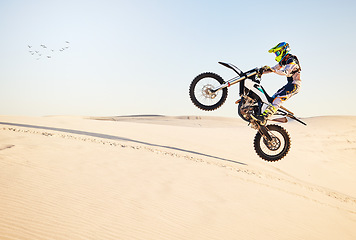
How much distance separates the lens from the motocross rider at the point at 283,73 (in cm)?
721

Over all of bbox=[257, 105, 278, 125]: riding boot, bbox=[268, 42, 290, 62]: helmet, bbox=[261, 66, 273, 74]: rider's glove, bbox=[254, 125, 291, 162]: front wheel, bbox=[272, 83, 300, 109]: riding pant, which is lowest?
bbox=[254, 125, 291, 162]: front wheel

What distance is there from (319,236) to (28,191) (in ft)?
18.3

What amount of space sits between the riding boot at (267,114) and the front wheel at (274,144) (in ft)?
2.23

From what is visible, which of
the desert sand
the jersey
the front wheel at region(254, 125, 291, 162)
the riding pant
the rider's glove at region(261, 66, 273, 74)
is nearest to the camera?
the desert sand

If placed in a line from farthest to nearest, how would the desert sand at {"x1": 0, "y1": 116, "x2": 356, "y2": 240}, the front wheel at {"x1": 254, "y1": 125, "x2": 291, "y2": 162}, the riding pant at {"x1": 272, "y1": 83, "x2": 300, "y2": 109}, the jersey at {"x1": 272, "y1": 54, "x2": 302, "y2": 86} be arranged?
the front wheel at {"x1": 254, "y1": 125, "x2": 291, "y2": 162}, the riding pant at {"x1": 272, "y1": 83, "x2": 300, "y2": 109}, the jersey at {"x1": 272, "y1": 54, "x2": 302, "y2": 86}, the desert sand at {"x1": 0, "y1": 116, "x2": 356, "y2": 240}

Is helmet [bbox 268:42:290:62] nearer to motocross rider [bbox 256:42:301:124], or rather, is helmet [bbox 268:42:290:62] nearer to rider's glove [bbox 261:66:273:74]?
motocross rider [bbox 256:42:301:124]

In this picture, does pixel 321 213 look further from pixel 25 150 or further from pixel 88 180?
pixel 25 150

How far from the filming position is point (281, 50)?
7215mm

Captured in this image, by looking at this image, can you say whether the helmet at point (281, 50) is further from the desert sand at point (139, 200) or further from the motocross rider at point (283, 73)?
the desert sand at point (139, 200)

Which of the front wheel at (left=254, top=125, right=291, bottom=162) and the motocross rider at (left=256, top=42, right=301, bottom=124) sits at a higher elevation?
the motocross rider at (left=256, top=42, right=301, bottom=124)

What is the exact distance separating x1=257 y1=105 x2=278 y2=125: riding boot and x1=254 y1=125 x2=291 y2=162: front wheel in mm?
681

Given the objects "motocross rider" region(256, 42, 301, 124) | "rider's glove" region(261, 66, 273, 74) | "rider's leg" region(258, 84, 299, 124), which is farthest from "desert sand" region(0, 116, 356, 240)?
"rider's glove" region(261, 66, 273, 74)

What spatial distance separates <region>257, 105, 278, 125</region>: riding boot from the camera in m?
7.60

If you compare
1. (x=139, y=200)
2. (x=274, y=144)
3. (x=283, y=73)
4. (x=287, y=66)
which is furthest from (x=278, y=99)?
(x=139, y=200)
